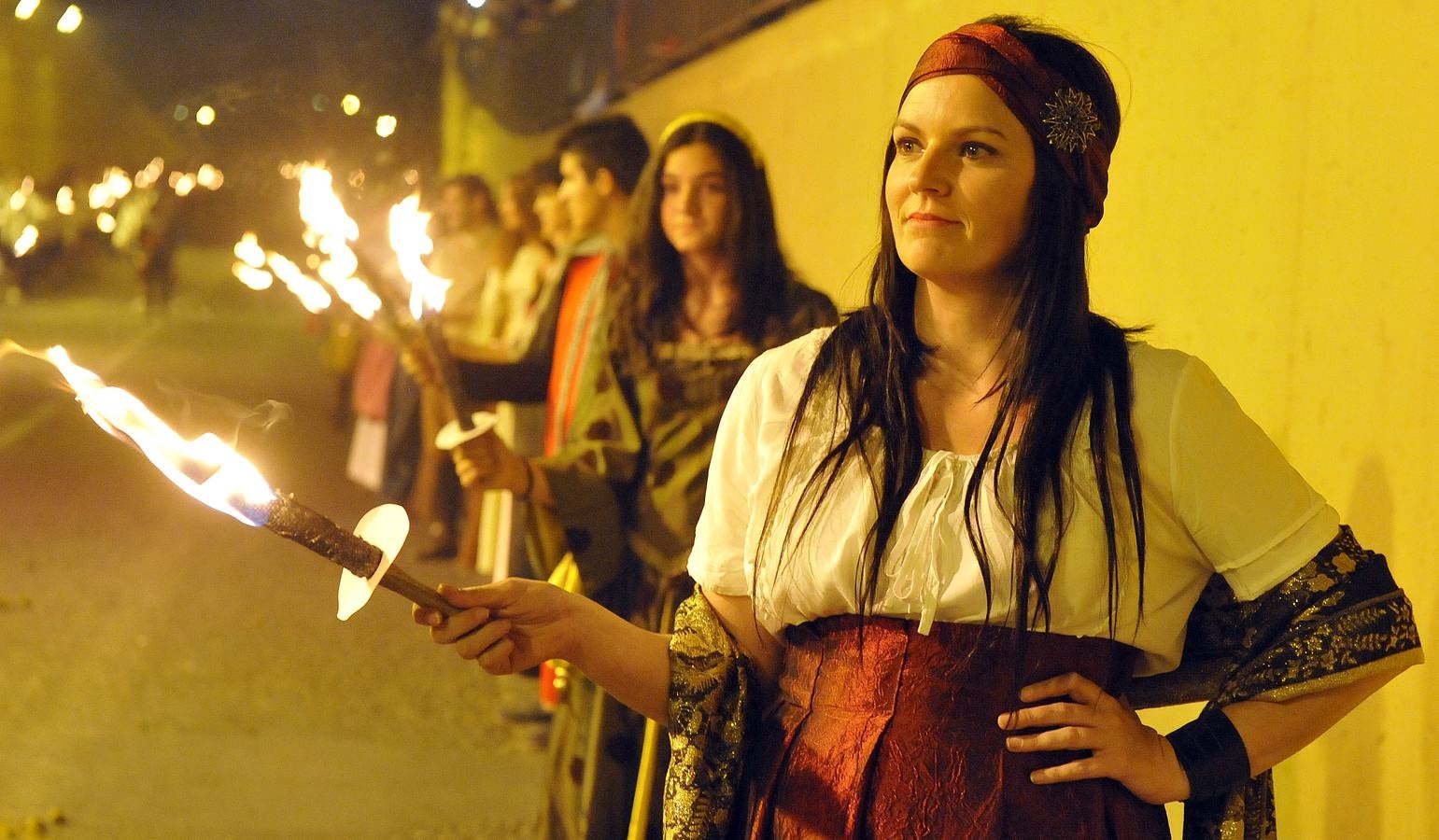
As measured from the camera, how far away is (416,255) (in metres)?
3.80

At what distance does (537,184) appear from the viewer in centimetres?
795

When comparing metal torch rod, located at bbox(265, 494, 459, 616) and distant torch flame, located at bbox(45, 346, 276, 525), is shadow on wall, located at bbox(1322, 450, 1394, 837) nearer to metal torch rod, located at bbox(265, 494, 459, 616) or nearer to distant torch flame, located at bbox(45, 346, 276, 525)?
metal torch rod, located at bbox(265, 494, 459, 616)

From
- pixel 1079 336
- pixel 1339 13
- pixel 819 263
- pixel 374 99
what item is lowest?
pixel 1079 336

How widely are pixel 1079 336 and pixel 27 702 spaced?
5482mm

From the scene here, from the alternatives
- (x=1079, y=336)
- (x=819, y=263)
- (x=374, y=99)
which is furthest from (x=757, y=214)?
(x=374, y=99)

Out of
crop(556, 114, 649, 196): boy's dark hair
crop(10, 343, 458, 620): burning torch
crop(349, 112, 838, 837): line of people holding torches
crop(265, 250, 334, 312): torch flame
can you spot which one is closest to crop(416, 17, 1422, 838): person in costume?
crop(10, 343, 458, 620): burning torch

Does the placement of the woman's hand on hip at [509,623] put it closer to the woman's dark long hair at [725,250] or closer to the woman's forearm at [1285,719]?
the woman's forearm at [1285,719]

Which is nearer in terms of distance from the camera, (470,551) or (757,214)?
(757,214)

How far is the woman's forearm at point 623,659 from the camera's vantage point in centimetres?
211

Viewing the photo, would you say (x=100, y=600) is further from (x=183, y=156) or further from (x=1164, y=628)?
(x=183, y=156)

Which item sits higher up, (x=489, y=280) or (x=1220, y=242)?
(x=489, y=280)

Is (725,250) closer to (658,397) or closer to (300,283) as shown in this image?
(658,397)

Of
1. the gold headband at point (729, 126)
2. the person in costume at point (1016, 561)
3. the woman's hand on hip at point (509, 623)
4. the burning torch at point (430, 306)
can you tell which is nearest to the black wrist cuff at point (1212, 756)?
the person in costume at point (1016, 561)

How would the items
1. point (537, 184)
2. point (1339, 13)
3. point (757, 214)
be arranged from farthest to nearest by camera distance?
point (537, 184), point (757, 214), point (1339, 13)
